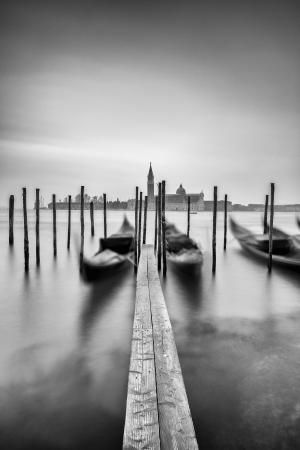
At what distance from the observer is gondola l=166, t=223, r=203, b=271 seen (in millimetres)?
7527

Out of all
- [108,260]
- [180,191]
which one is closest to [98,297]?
[108,260]

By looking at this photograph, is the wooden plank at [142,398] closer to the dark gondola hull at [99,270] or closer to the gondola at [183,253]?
the dark gondola hull at [99,270]

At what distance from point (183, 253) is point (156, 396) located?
20.8ft

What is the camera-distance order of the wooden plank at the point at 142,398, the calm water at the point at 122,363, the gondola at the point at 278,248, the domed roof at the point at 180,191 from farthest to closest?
the domed roof at the point at 180,191 → the gondola at the point at 278,248 → the calm water at the point at 122,363 → the wooden plank at the point at 142,398

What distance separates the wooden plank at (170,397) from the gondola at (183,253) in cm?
473

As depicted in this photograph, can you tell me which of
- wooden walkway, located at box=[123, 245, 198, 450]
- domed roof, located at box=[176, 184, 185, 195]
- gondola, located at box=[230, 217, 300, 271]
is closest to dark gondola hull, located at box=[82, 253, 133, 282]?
wooden walkway, located at box=[123, 245, 198, 450]

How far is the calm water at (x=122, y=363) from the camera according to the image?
7.07 ft

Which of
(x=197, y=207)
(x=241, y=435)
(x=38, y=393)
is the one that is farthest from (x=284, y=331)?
(x=197, y=207)

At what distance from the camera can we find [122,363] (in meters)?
3.21

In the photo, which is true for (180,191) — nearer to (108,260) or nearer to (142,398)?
(108,260)

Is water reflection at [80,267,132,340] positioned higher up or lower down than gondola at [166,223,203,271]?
lower down

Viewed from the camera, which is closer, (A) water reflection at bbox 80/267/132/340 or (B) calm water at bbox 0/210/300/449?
(B) calm water at bbox 0/210/300/449

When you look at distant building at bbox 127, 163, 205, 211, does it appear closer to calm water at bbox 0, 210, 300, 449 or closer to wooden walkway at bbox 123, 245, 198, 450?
calm water at bbox 0, 210, 300, 449

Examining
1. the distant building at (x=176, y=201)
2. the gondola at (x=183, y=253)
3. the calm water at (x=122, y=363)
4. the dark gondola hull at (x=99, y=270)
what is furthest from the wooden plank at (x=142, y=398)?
the distant building at (x=176, y=201)
